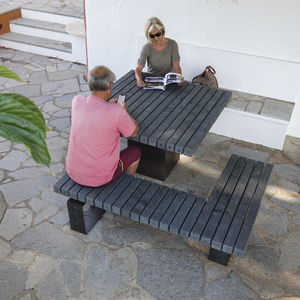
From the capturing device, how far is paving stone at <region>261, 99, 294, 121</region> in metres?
5.09

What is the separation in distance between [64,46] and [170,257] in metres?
5.53

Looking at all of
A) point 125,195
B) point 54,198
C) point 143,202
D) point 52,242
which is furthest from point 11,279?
point 143,202

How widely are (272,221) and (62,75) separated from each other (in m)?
→ 4.59

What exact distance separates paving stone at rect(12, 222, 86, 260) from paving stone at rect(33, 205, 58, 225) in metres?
0.11

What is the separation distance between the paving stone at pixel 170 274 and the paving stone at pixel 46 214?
1.06 meters

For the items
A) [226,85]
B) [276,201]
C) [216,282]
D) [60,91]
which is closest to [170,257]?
[216,282]

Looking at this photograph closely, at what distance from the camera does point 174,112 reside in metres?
4.33

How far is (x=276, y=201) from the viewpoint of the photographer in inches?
173

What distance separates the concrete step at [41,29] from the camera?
8.09m

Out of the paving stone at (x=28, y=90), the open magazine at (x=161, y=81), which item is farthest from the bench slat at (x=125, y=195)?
the paving stone at (x=28, y=90)

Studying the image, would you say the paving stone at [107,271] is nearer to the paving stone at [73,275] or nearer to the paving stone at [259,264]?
the paving stone at [73,275]

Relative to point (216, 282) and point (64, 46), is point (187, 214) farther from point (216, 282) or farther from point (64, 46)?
point (64, 46)

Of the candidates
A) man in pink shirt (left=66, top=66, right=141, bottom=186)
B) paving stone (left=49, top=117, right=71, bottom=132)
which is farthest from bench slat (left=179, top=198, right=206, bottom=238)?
paving stone (left=49, top=117, right=71, bottom=132)

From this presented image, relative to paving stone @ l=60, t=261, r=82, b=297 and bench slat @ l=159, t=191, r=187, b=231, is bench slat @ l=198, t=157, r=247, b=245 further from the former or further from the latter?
paving stone @ l=60, t=261, r=82, b=297
